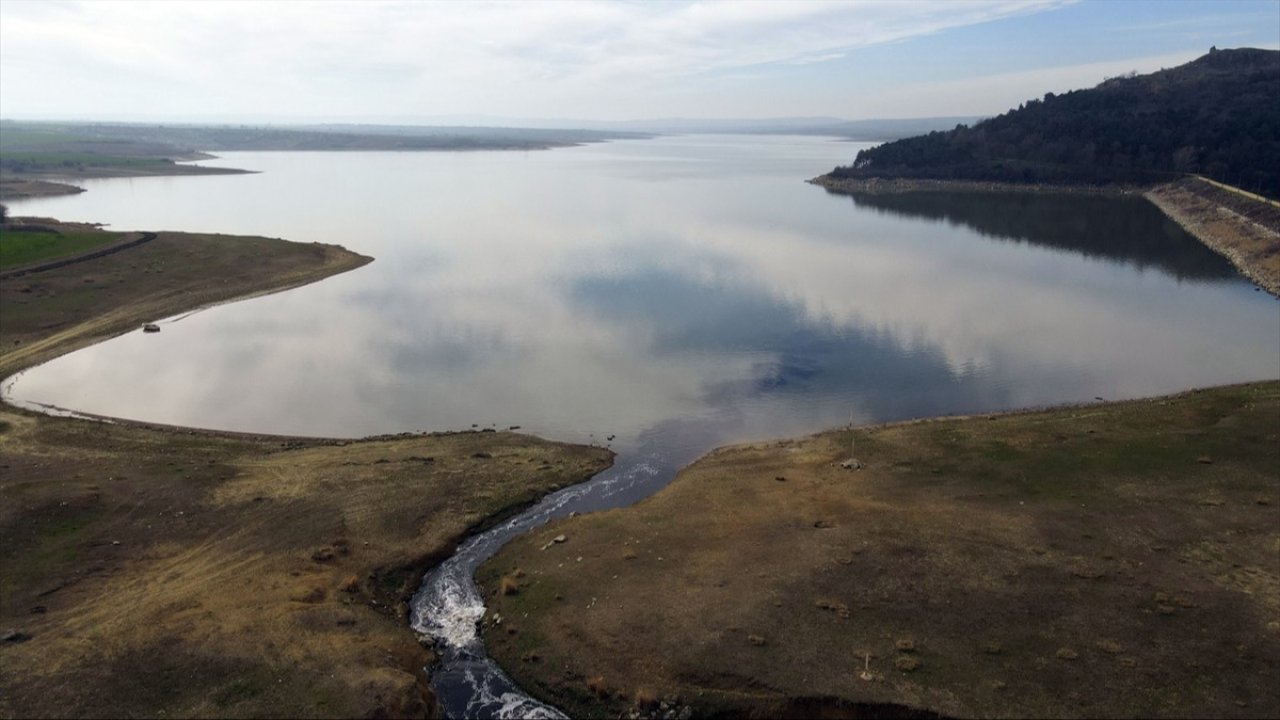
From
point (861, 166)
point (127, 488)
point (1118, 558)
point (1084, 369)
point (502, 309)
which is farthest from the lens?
point (861, 166)

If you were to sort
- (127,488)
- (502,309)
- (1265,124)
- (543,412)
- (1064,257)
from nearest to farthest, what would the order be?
1. (127,488)
2. (543,412)
3. (502,309)
4. (1064,257)
5. (1265,124)

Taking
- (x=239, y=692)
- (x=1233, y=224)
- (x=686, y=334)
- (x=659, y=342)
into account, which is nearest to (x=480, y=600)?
(x=239, y=692)

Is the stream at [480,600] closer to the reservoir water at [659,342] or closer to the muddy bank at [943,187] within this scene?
the reservoir water at [659,342]

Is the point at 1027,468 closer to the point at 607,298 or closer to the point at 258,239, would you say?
the point at 607,298

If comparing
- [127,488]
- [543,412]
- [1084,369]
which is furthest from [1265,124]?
Result: [127,488]

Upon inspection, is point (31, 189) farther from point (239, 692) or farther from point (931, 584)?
point (931, 584)

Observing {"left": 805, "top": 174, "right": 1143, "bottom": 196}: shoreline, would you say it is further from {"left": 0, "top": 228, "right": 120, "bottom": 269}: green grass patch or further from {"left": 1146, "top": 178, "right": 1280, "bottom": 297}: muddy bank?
{"left": 0, "top": 228, "right": 120, "bottom": 269}: green grass patch
